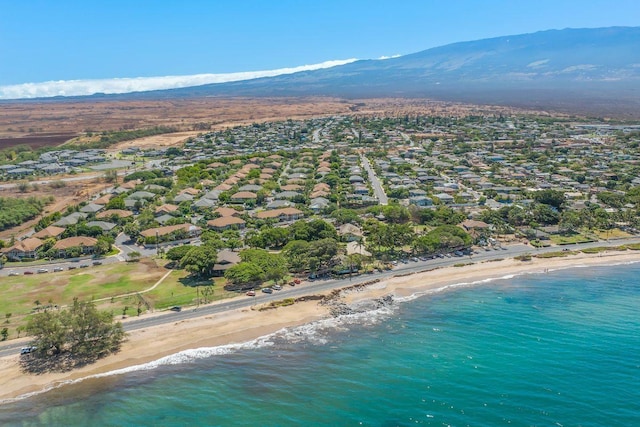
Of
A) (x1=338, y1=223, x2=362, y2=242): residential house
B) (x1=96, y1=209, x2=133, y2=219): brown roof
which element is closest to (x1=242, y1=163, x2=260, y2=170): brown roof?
(x1=96, y1=209, x2=133, y2=219): brown roof

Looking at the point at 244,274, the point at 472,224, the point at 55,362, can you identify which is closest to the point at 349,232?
the point at 472,224

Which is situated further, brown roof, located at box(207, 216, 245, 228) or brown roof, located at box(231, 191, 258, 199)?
brown roof, located at box(231, 191, 258, 199)

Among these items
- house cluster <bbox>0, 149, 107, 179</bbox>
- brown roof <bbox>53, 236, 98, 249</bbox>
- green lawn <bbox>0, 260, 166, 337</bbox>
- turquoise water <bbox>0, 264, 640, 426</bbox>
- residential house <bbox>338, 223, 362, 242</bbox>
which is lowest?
turquoise water <bbox>0, 264, 640, 426</bbox>

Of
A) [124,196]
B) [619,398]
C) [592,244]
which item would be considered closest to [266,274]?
[619,398]

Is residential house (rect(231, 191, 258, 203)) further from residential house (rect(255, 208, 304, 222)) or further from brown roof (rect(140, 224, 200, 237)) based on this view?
brown roof (rect(140, 224, 200, 237))

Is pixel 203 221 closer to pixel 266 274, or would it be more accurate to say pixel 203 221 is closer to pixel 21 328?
pixel 266 274

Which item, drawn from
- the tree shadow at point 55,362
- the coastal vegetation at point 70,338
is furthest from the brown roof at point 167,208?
the tree shadow at point 55,362
